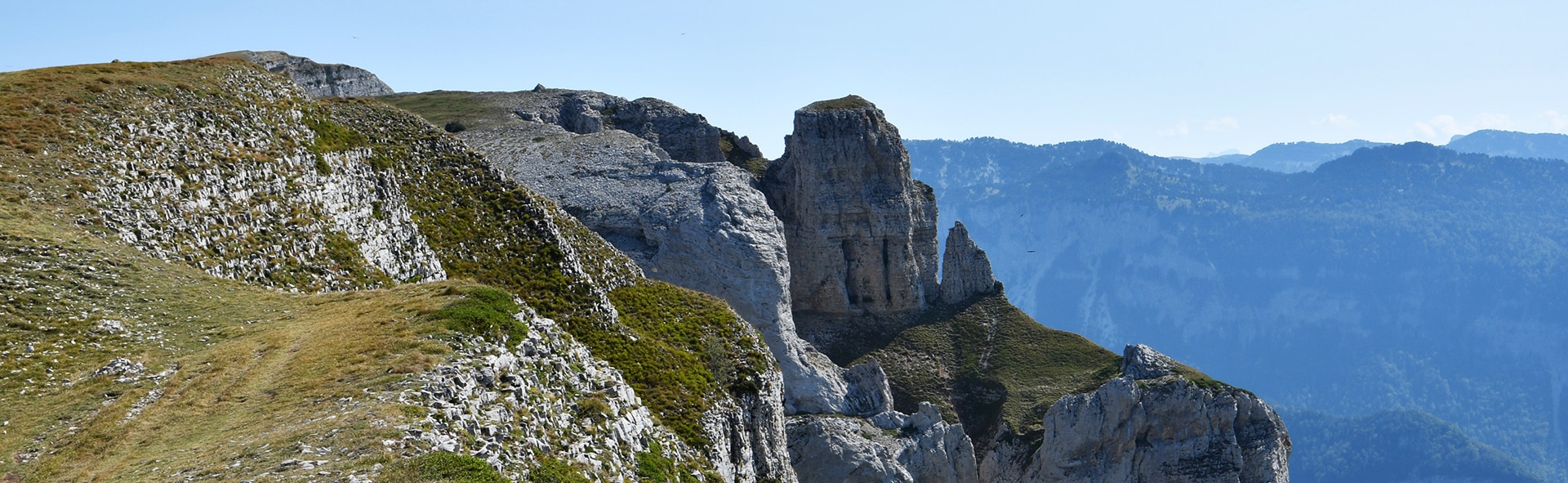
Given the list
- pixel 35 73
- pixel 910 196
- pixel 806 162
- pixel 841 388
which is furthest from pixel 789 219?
pixel 35 73

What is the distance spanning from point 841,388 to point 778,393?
4010 cm

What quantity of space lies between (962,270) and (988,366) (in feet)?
52.2

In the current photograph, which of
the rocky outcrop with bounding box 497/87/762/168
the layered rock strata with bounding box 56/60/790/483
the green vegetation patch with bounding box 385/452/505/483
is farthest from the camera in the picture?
the rocky outcrop with bounding box 497/87/762/168

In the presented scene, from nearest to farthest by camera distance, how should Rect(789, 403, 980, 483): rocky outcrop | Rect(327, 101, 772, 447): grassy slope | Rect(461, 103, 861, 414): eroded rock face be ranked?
Rect(327, 101, 772, 447): grassy slope < Rect(789, 403, 980, 483): rocky outcrop < Rect(461, 103, 861, 414): eroded rock face

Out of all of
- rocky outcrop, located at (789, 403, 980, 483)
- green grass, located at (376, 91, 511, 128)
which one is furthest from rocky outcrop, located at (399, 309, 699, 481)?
green grass, located at (376, 91, 511, 128)

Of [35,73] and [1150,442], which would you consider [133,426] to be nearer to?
[35,73]

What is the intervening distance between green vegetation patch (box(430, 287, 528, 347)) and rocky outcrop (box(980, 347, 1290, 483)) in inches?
2554

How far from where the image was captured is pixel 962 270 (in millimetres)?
126625

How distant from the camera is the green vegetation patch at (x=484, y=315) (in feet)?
104

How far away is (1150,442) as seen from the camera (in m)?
92.4

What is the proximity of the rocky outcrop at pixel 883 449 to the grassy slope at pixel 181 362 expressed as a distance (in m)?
44.5

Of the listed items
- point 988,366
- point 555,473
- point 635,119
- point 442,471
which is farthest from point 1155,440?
point 442,471

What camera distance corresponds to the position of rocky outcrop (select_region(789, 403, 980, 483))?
78.2m

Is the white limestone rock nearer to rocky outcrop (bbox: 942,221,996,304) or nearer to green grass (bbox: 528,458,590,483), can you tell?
rocky outcrop (bbox: 942,221,996,304)
